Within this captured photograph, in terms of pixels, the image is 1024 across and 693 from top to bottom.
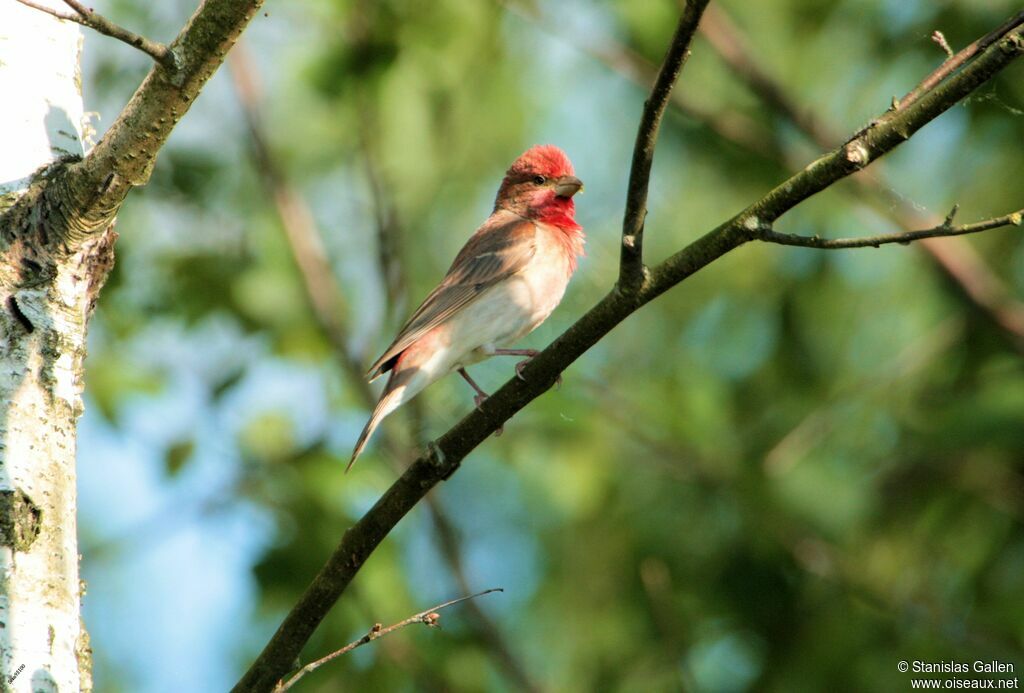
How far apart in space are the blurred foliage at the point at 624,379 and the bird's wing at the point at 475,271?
0.48 m

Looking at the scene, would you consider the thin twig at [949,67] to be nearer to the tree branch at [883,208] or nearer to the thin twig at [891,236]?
the thin twig at [891,236]

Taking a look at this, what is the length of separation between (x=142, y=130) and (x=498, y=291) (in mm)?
2896

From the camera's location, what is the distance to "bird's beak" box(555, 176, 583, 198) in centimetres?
620

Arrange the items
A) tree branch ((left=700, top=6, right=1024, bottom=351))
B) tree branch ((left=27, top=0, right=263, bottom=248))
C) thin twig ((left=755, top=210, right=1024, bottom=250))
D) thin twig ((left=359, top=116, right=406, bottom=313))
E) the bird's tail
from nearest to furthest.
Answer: thin twig ((left=755, top=210, right=1024, bottom=250))
tree branch ((left=27, top=0, right=263, bottom=248))
the bird's tail
thin twig ((left=359, top=116, right=406, bottom=313))
tree branch ((left=700, top=6, right=1024, bottom=351))

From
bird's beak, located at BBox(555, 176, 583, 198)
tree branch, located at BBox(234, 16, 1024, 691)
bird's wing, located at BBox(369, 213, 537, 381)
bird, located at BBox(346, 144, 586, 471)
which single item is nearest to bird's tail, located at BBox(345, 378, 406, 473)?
bird, located at BBox(346, 144, 586, 471)

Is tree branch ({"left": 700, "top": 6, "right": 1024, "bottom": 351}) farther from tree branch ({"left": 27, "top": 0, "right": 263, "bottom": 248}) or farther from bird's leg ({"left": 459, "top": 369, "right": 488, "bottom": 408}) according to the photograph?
tree branch ({"left": 27, "top": 0, "right": 263, "bottom": 248})

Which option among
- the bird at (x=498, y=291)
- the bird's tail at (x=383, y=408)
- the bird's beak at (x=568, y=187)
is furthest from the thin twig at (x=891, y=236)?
the bird's beak at (x=568, y=187)

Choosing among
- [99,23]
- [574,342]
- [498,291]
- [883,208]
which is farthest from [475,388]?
[883,208]

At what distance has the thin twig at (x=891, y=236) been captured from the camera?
2717mm

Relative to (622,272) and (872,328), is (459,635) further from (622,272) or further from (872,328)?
(872,328)

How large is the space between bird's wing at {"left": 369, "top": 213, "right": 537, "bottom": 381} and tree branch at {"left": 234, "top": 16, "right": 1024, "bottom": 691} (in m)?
2.01

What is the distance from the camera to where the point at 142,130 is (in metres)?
2.93

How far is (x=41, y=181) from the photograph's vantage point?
3.08 m

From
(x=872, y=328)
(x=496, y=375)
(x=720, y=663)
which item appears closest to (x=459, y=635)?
(x=496, y=375)
